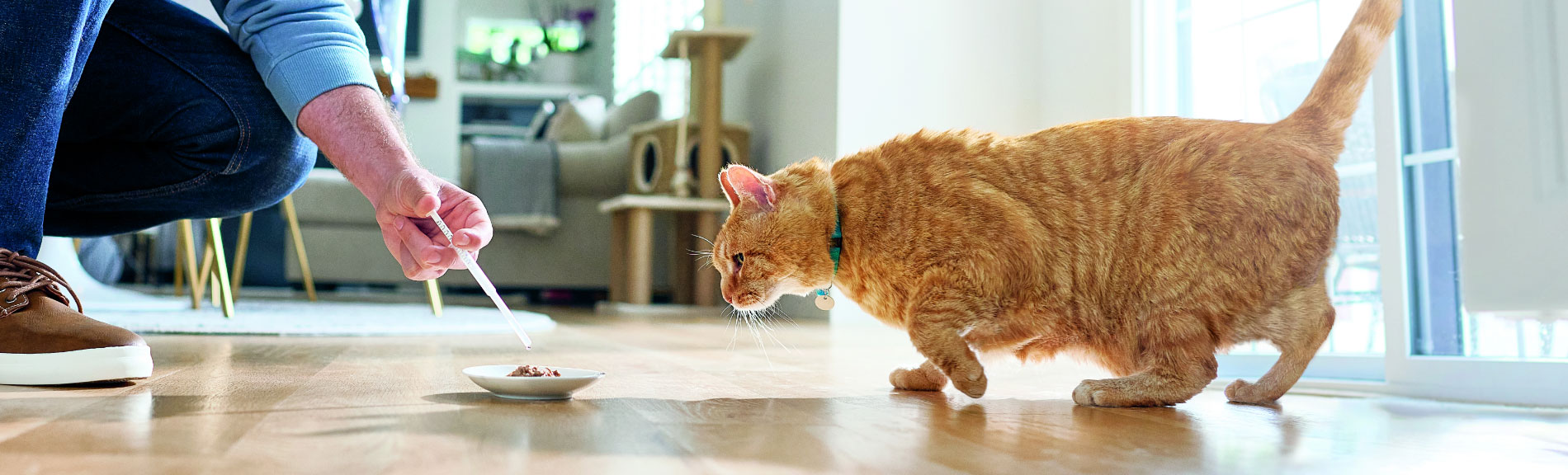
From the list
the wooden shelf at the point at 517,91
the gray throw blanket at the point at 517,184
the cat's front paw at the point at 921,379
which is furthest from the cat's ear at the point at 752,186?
the wooden shelf at the point at 517,91

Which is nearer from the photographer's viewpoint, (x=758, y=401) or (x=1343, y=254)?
(x=758, y=401)

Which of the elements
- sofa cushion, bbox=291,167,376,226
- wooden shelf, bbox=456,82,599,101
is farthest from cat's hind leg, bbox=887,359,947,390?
wooden shelf, bbox=456,82,599,101

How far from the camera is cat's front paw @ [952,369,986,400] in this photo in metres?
0.99

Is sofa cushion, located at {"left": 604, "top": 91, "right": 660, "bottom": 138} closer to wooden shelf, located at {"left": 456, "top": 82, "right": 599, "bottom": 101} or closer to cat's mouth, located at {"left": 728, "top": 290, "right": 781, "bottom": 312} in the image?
wooden shelf, located at {"left": 456, "top": 82, "right": 599, "bottom": 101}

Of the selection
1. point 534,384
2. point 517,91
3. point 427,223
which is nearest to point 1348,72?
point 534,384

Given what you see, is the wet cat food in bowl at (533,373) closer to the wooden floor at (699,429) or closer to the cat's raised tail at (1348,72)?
the wooden floor at (699,429)

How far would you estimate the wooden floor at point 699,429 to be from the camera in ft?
2.04

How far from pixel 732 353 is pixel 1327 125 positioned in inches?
38.4

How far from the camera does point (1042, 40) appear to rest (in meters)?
3.11

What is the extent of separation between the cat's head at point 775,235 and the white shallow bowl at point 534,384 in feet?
0.72

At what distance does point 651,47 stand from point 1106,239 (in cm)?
498

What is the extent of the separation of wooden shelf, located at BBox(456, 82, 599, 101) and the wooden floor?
230 inches

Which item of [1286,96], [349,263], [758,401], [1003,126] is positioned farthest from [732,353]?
[349,263]

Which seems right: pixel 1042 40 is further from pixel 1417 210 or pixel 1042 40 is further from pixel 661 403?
pixel 661 403
